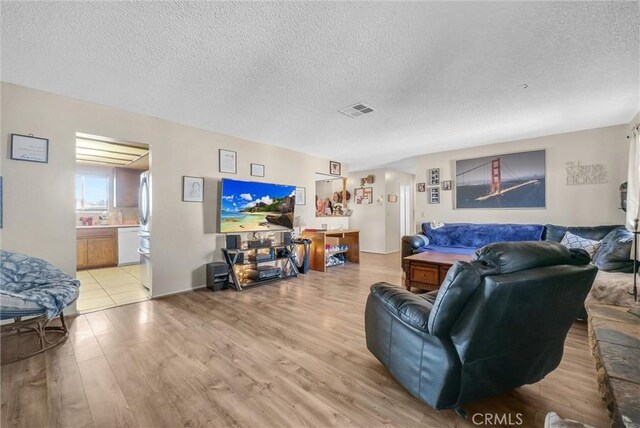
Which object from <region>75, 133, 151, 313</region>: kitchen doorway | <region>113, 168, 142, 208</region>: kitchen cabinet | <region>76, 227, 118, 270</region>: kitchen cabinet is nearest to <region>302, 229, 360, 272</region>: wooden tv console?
<region>75, 133, 151, 313</region>: kitchen doorway

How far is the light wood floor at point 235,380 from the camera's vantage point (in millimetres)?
1463

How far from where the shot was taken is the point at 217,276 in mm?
3881

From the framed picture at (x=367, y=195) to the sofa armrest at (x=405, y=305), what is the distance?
5889mm

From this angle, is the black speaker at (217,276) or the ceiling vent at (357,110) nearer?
the ceiling vent at (357,110)

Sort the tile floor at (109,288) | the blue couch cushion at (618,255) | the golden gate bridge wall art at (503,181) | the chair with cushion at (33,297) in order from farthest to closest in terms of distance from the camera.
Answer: the golden gate bridge wall art at (503,181) < the tile floor at (109,288) < the blue couch cushion at (618,255) < the chair with cushion at (33,297)

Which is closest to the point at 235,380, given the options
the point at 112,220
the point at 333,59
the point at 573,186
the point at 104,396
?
the point at 104,396

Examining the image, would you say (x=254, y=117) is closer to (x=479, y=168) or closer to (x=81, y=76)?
(x=81, y=76)

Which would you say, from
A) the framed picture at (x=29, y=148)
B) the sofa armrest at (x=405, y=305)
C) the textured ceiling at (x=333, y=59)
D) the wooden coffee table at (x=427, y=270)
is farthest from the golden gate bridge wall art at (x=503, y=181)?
the framed picture at (x=29, y=148)

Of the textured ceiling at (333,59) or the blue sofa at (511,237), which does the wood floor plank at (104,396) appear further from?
the blue sofa at (511,237)

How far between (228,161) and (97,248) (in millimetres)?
3533

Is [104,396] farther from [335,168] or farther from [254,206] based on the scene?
[335,168]

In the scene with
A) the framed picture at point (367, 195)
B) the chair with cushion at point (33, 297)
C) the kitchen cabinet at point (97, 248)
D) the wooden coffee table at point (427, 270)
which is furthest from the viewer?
the framed picture at point (367, 195)

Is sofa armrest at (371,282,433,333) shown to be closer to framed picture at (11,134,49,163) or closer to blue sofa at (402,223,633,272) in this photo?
blue sofa at (402,223,633,272)

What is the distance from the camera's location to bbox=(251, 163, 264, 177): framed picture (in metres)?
4.64
